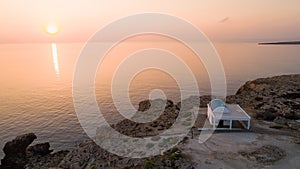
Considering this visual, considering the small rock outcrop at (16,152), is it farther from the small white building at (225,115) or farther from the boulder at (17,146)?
the small white building at (225,115)

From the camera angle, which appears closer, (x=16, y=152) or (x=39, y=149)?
(x=16, y=152)

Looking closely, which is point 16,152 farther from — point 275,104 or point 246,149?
point 275,104

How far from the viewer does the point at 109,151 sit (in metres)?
20.3

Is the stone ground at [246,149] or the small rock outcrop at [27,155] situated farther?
the small rock outcrop at [27,155]

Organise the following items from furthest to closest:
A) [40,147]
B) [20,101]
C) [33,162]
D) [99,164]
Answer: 1. [20,101]
2. [40,147]
3. [33,162]
4. [99,164]

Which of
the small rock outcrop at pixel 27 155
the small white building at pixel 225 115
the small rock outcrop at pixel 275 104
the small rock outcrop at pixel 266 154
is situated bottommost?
the small rock outcrop at pixel 27 155

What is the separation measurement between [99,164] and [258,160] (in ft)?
38.8

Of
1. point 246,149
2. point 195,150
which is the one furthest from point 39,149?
point 246,149

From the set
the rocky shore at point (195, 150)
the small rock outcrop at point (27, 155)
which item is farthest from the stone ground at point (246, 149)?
the small rock outcrop at point (27, 155)

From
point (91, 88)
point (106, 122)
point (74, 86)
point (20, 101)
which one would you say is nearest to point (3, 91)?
A: point (20, 101)

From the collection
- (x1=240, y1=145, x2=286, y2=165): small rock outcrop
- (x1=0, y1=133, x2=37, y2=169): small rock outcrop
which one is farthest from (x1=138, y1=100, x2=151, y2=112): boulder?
(x1=240, y1=145, x2=286, y2=165): small rock outcrop

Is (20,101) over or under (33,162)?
over

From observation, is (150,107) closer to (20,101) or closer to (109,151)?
(109,151)

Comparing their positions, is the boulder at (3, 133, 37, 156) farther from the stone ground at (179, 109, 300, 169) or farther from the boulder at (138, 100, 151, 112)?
the stone ground at (179, 109, 300, 169)
